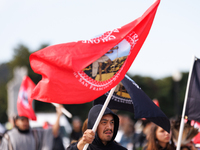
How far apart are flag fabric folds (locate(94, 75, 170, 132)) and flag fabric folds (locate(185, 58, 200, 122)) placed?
44 centimetres

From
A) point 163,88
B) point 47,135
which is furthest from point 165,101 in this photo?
point 47,135

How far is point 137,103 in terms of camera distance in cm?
448

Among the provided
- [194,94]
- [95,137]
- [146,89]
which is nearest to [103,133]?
[95,137]

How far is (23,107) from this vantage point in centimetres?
683

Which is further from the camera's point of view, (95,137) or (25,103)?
(25,103)

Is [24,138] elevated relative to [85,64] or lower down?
lower down

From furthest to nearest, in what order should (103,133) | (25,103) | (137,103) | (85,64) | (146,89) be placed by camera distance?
(146,89) < (25,103) < (137,103) < (103,133) < (85,64)

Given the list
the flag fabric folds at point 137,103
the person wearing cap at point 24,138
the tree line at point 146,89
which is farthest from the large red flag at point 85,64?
the tree line at point 146,89

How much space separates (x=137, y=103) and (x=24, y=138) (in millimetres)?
2970

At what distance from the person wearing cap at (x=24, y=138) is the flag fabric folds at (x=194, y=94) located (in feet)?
10.2

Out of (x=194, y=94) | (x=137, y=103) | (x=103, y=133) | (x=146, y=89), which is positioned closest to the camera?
(x=103, y=133)

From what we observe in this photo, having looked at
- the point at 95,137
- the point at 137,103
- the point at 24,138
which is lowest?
the point at 24,138

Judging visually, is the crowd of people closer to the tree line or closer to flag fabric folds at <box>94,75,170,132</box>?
flag fabric folds at <box>94,75,170,132</box>

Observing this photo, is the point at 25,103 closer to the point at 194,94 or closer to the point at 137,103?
the point at 137,103
